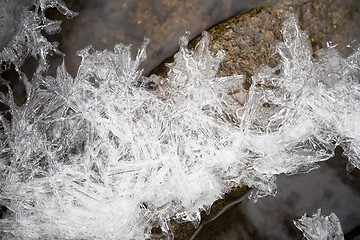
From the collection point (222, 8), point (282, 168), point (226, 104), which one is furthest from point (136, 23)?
point (282, 168)

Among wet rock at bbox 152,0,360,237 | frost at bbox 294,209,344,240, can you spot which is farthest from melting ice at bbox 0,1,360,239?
frost at bbox 294,209,344,240

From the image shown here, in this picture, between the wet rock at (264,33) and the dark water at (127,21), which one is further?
the dark water at (127,21)

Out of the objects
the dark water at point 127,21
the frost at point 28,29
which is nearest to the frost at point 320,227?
the dark water at point 127,21

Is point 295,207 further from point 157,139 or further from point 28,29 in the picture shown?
point 28,29

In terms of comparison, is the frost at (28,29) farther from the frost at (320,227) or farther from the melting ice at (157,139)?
the frost at (320,227)

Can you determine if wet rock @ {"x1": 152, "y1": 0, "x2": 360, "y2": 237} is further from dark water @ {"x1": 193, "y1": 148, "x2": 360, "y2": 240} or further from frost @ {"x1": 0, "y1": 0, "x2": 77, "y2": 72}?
frost @ {"x1": 0, "y1": 0, "x2": 77, "y2": 72}

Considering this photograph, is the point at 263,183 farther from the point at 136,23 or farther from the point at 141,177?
the point at 136,23

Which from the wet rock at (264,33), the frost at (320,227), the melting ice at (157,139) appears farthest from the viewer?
the frost at (320,227)
